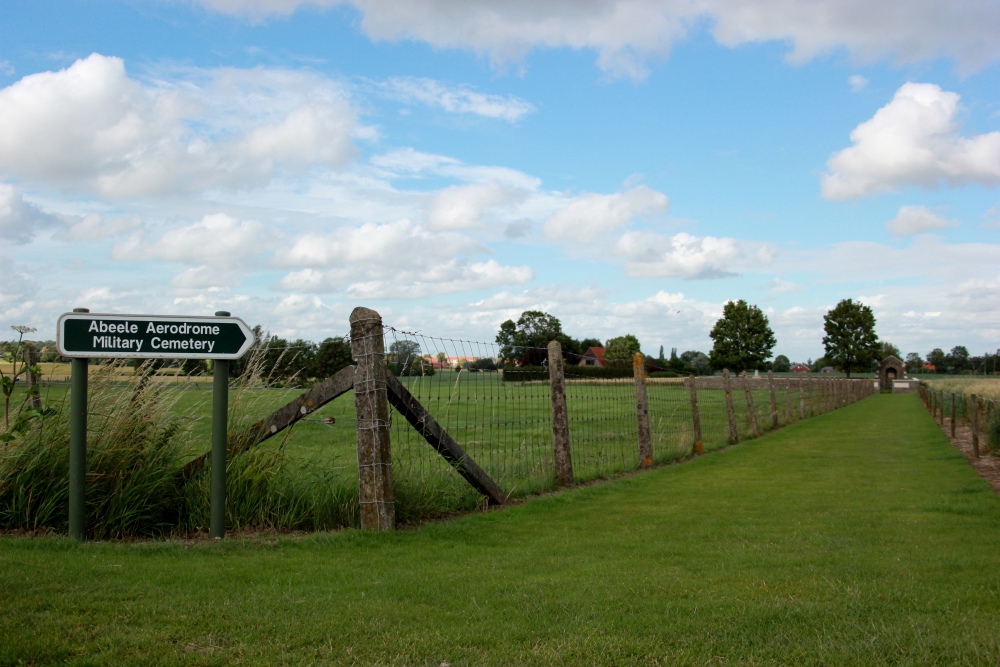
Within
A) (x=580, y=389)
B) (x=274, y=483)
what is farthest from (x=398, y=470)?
(x=580, y=389)

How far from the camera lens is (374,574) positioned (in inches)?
231

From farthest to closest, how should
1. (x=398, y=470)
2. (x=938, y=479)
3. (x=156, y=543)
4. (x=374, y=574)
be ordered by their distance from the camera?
1. (x=938, y=479)
2. (x=398, y=470)
3. (x=156, y=543)
4. (x=374, y=574)

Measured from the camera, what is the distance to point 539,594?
5.37m

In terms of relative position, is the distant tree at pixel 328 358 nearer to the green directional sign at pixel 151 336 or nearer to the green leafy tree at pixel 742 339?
the green directional sign at pixel 151 336

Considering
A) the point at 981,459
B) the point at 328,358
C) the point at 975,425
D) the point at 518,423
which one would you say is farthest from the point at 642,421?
the point at 975,425

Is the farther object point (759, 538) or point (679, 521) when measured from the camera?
point (679, 521)

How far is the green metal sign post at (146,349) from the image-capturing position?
6746mm

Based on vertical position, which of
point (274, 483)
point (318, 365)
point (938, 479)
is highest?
point (318, 365)

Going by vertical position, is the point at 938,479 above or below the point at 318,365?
below

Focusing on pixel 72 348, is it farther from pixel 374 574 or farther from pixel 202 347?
pixel 374 574

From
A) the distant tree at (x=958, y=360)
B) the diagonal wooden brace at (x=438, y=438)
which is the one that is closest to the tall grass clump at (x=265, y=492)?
the diagonal wooden brace at (x=438, y=438)

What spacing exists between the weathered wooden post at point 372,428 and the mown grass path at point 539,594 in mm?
313

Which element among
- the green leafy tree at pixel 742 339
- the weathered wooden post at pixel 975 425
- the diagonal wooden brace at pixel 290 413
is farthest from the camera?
the green leafy tree at pixel 742 339

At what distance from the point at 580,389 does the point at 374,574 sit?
33.7ft
